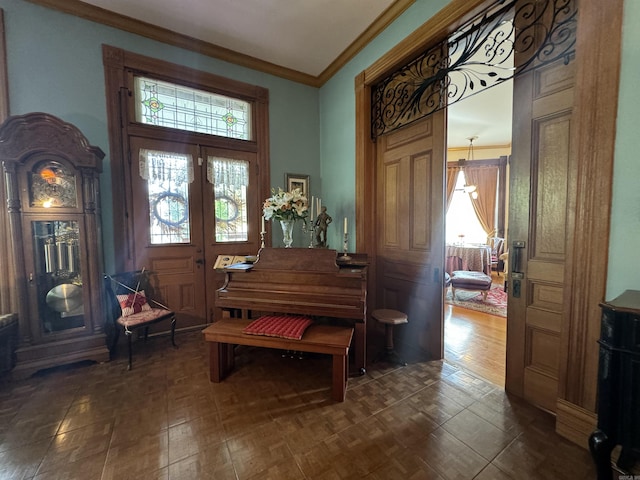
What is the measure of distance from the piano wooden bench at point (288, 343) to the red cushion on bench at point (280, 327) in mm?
39

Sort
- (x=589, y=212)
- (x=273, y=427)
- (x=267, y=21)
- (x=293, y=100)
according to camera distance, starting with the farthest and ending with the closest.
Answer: (x=293, y=100) < (x=267, y=21) < (x=273, y=427) < (x=589, y=212)

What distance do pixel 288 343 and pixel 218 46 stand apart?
11.9 feet

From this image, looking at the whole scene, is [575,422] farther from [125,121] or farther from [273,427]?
[125,121]

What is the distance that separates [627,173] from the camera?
4.28ft

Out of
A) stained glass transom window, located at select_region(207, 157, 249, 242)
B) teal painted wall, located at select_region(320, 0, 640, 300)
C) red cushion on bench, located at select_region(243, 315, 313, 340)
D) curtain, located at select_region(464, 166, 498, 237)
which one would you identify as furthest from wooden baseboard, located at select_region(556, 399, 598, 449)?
curtain, located at select_region(464, 166, 498, 237)

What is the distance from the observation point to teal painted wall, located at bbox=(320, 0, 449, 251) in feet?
9.30

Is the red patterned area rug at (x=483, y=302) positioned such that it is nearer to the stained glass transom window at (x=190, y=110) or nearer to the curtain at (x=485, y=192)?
the curtain at (x=485, y=192)

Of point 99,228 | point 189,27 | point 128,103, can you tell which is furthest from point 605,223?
point 128,103

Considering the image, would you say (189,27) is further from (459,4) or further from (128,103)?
(459,4)

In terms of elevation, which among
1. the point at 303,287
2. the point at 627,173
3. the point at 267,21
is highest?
the point at 267,21

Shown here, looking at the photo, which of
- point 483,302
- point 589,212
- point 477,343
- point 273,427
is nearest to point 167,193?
point 273,427

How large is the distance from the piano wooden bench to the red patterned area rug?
9.82 feet

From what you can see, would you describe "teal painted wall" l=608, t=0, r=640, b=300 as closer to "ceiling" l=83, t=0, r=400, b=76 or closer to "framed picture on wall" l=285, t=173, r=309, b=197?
"ceiling" l=83, t=0, r=400, b=76

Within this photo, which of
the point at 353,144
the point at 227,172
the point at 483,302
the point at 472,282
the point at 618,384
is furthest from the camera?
the point at 483,302
